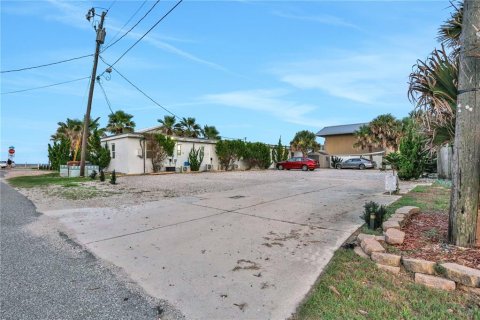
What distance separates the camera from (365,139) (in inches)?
1490

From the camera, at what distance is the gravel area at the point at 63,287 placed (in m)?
2.82

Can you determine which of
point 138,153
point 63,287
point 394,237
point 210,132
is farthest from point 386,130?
point 63,287

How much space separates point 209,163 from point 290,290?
25.0 m

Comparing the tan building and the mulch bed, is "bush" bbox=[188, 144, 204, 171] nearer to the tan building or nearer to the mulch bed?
the mulch bed

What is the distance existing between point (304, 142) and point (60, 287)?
127 feet

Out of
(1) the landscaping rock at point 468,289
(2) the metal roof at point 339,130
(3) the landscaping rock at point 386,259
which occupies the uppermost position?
(2) the metal roof at point 339,130

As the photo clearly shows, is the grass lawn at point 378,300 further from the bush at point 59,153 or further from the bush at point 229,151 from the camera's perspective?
the bush at point 59,153

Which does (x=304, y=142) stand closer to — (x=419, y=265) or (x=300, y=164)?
(x=300, y=164)

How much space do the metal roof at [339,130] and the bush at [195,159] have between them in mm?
25977

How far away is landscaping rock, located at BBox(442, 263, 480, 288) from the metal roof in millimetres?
42959

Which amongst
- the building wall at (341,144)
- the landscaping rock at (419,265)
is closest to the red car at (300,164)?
the building wall at (341,144)

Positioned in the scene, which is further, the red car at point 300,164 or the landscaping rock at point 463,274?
the red car at point 300,164

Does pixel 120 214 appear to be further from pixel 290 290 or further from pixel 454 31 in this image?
pixel 454 31

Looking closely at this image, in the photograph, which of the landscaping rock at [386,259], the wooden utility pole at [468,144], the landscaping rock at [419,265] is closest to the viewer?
the landscaping rock at [419,265]
